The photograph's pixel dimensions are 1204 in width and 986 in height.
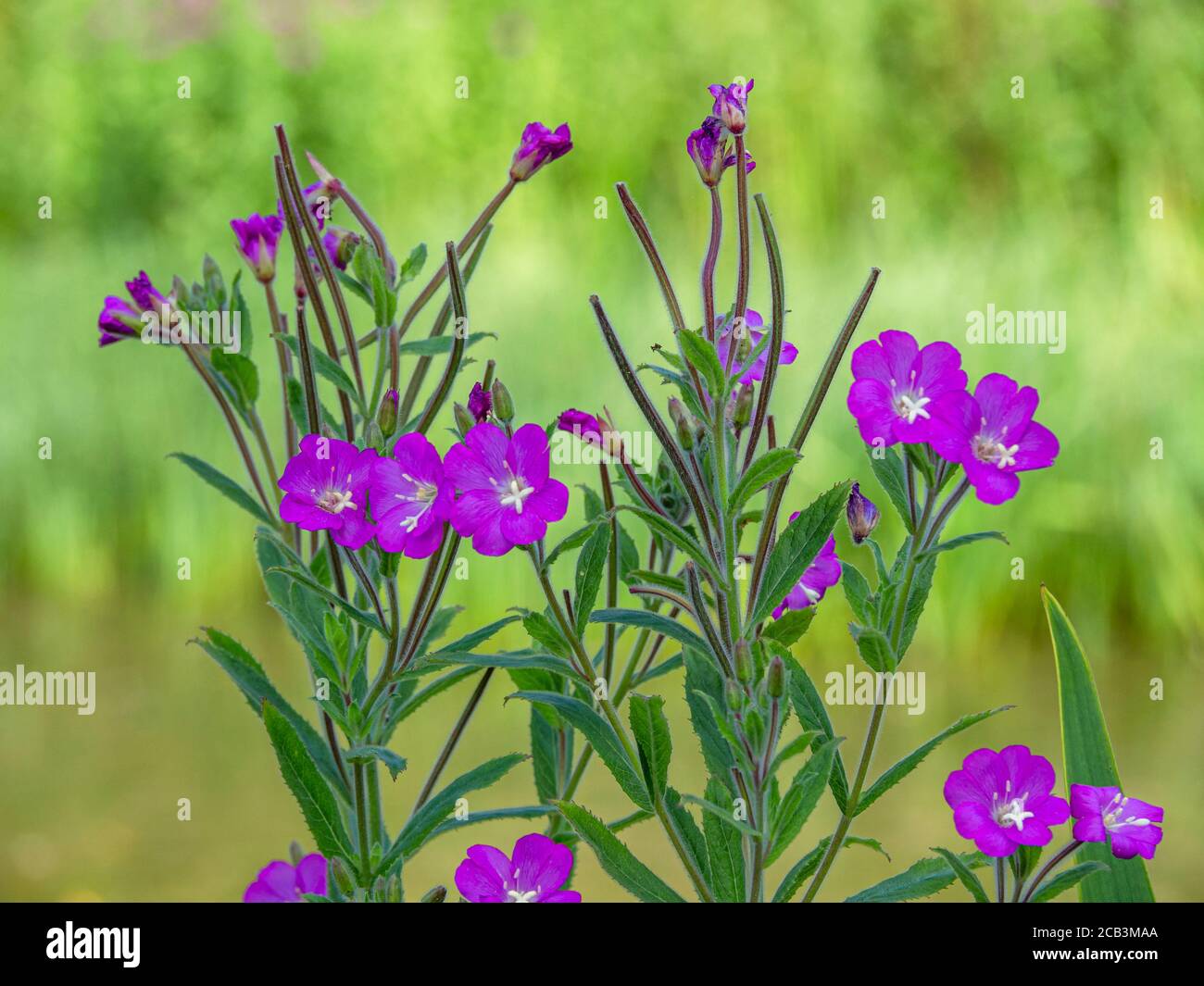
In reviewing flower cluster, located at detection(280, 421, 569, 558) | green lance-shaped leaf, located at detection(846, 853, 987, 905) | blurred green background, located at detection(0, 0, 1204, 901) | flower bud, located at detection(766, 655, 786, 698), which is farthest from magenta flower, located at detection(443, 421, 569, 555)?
blurred green background, located at detection(0, 0, 1204, 901)

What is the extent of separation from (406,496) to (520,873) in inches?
6.9

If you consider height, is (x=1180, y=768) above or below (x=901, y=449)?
below

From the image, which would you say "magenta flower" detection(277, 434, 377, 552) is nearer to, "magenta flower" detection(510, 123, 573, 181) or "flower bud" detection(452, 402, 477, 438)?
"flower bud" detection(452, 402, 477, 438)

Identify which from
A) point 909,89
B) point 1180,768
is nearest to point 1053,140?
point 909,89

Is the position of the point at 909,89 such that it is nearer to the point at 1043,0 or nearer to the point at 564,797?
the point at 1043,0

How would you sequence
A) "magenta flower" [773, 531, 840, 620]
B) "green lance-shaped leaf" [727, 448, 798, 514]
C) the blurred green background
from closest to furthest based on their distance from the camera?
"green lance-shaped leaf" [727, 448, 798, 514]
"magenta flower" [773, 531, 840, 620]
the blurred green background

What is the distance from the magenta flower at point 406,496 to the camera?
0.55 m

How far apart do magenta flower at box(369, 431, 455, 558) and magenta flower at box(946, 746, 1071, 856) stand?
0.82 feet

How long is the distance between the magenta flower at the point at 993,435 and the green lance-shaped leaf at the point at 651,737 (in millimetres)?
155

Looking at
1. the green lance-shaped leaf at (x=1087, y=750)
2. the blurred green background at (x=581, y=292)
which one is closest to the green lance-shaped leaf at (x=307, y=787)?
the green lance-shaped leaf at (x=1087, y=750)

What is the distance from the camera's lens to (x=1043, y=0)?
159 inches

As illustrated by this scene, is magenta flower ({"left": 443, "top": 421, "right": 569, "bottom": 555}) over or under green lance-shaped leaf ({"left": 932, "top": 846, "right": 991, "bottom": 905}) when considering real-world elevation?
over

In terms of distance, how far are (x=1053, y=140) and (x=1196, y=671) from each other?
1.88 metres

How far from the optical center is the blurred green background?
2.17 meters
